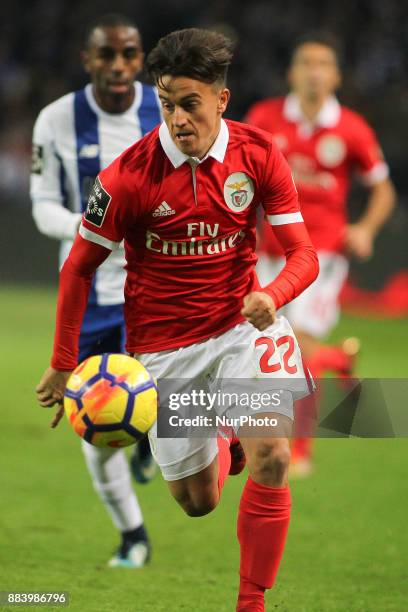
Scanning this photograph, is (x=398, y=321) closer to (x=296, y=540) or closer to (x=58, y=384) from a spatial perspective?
(x=296, y=540)

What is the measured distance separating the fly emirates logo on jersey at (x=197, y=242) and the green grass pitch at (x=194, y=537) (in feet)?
4.35

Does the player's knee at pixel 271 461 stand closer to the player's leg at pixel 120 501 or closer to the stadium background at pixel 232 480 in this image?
the stadium background at pixel 232 480

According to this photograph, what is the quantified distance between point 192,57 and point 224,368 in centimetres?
110

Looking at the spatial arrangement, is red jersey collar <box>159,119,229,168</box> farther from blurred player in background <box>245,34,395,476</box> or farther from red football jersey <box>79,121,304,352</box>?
blurred player in background <box>245,34,395,476</box>

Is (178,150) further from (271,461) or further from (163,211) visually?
(271,461)

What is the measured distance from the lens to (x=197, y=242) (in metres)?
4.13

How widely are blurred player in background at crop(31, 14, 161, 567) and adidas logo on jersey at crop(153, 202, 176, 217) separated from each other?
1291 mm

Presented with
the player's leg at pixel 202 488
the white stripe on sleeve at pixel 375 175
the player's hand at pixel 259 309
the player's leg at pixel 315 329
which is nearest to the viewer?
the player's hand at pixel 259 309

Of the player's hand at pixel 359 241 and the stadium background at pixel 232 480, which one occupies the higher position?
the player's hand at pixel 359 241

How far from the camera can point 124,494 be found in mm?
5277

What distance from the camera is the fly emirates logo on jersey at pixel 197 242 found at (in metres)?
4.09

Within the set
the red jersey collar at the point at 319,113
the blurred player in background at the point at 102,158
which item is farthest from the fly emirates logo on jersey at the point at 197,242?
the red jersey collar at the point at 319,113

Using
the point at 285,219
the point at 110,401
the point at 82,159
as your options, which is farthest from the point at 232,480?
the point at 110,401

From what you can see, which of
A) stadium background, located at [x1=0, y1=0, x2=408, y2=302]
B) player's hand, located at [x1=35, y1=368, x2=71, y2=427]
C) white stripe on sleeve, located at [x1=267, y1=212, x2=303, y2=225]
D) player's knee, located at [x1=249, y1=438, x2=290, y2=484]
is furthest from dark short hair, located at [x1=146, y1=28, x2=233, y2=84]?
stadium background, located at [x1=0, y1=0, x2=408, y2=302]
